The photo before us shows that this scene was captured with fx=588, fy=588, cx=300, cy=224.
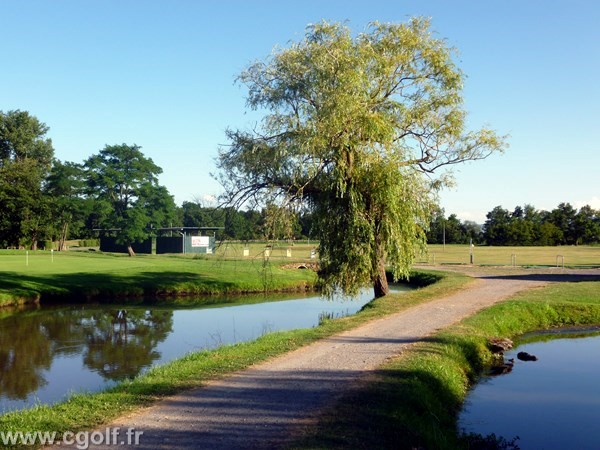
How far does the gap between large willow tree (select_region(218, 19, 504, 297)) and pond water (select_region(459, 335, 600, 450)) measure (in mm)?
5969

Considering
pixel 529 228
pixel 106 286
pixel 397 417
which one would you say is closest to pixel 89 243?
pixel 106 286

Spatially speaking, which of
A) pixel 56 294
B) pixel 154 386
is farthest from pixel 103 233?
pixel 154 386

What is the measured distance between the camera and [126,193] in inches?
2355

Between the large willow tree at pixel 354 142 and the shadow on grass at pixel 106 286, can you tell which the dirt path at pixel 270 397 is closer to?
the large willow tree at pixel 354 142

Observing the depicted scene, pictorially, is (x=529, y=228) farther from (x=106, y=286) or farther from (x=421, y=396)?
(x=421, y=396)

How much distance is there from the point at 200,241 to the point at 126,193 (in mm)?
10694

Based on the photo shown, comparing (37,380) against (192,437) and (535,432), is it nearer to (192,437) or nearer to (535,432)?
(192,437)

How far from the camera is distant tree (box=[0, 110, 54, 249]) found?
2431 inches

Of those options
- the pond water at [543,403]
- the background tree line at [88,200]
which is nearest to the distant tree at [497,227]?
the background tree line at [88,200]

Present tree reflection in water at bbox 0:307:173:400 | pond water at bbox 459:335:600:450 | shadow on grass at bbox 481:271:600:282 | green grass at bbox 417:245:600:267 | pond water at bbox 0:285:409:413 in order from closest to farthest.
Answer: pond water at bbox 459:335:600:450 < pond water at bbox 0:285:409:413 < tree reflection in water at bbox 0:307:173:400 < shadow on grass at bbox 481:271:600:282 < green grass at bbox 417:245:600:267

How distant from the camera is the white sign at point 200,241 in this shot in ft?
217

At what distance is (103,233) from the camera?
70.4 metres

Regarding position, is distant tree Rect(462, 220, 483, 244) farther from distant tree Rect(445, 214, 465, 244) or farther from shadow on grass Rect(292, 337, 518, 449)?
shadow on grass Rect(292, 337, 518, 449)

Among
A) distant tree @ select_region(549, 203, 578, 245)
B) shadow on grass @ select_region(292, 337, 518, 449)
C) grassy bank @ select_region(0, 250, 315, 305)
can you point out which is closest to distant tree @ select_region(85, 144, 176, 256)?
grassy bank @ select_region(0, 250, 315, 305)
